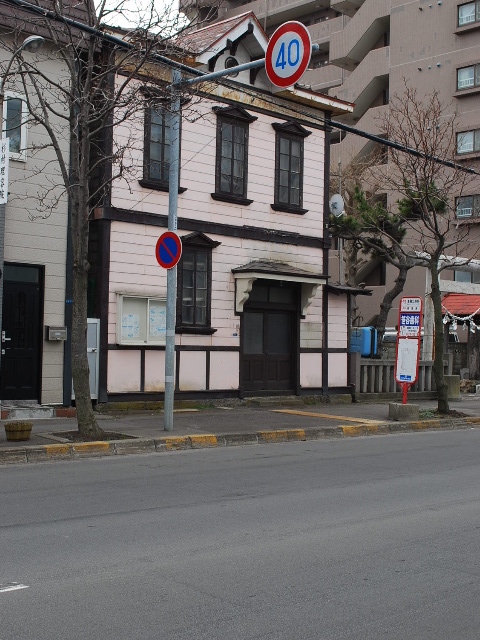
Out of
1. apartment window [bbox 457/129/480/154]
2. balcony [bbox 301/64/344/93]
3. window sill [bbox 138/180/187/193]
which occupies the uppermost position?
balcony [bbox 301/64/344/93]

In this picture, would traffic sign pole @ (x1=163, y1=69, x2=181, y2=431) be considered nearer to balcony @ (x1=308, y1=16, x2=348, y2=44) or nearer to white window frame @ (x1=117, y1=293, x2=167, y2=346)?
white window frame @ (x1=117, y1=293, x2=167, y2=346)

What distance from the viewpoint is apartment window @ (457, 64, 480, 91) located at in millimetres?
37875

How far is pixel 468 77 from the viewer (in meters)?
38.2

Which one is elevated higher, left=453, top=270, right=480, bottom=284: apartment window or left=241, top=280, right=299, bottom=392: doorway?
left=453, top=270, right=480, bottom=284: apartment window

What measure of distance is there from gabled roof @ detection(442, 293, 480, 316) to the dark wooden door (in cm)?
1124

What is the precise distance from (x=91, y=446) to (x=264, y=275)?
761 centimetres

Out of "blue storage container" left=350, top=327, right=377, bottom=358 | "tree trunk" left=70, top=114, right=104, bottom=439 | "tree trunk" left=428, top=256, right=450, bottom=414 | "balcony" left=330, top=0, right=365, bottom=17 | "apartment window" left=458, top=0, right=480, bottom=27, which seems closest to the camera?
"tree trunk" left=70, top=114, right=104, bottom=439

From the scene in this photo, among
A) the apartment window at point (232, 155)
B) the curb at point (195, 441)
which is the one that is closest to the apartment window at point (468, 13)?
the apartment window at point (232, 155)

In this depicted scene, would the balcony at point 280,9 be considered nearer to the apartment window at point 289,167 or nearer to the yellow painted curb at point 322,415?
the apartment window at point 289,167

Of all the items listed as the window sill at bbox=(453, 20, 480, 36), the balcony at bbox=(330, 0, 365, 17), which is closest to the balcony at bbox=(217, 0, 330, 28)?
the balcony at bbox=(330, 0, 365, 17)

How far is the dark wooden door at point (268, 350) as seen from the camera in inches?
754

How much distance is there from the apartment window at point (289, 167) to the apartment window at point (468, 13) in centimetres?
2265

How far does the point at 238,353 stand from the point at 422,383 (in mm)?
7346

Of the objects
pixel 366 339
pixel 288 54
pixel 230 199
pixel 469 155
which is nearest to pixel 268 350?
pixel 230 199
